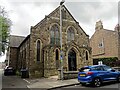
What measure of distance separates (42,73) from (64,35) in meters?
6.72

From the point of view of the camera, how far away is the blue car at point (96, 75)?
12.8 metres

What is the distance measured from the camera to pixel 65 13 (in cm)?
2650

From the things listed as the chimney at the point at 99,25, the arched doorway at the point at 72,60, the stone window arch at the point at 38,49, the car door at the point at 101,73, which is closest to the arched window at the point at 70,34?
the arched doorway at the point at 72,60

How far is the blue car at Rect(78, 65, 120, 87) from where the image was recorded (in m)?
12.8

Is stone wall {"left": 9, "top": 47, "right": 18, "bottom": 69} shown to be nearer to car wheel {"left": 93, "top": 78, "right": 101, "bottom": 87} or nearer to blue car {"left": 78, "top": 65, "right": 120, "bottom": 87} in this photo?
blue car {"left": 78, "top": 65, "right": 120, "bottom": 87}

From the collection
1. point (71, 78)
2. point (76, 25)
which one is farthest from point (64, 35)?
point (71, 78)

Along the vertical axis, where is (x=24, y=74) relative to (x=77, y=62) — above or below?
below

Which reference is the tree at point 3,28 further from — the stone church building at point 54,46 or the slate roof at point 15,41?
the slate roof at point 15,41

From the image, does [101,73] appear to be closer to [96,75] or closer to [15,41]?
[96,75]

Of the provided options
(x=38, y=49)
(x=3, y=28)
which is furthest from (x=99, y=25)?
(x=3, y=28)

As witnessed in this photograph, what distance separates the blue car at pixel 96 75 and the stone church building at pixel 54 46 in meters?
9.59

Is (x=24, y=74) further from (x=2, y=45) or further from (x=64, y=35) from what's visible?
(x=64, y=35)

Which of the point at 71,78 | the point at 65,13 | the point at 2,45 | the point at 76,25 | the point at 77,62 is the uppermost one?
the point at 65,13

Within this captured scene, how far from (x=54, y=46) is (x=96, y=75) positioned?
36.8ft
